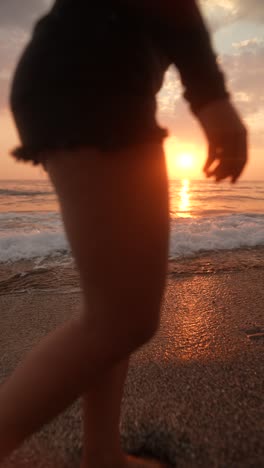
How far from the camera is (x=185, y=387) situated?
148 cm

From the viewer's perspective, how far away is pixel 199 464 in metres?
1.08

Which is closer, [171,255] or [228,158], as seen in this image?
[228,158]

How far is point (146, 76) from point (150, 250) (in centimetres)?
37

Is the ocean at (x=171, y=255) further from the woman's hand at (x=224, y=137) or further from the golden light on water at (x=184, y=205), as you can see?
the golden light on water at (x=184, y=205)

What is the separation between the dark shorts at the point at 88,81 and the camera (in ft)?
2.32

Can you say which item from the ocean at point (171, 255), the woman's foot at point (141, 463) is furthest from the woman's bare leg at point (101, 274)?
the ocean at point (171, 255)

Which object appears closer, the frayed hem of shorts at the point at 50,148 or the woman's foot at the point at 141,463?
the frayed hem of shorts at the point at 50,148

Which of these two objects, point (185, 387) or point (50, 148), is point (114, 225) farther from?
point (185, 387)

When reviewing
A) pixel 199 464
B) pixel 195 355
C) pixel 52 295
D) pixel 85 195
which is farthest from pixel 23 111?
pixel 52 295

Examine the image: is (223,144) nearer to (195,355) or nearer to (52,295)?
(195,355)

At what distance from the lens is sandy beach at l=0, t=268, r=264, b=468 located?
1.15 meters

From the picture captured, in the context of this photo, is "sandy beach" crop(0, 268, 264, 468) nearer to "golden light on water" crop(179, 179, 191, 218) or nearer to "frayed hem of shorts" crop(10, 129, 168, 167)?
"frayed hem of shorts" crop(10, 129, 168, 167)

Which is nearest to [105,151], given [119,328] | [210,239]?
[119,328]

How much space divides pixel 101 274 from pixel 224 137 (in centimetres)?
42
